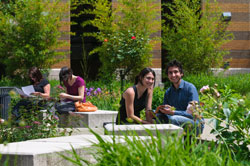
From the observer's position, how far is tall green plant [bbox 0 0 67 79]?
43.6 ft

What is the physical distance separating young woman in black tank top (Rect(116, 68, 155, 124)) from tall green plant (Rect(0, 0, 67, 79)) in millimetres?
8057

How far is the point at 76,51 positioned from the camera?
17.6m

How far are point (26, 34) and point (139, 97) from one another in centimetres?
878

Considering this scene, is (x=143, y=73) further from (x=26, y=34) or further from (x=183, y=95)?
(x=26, y=34)

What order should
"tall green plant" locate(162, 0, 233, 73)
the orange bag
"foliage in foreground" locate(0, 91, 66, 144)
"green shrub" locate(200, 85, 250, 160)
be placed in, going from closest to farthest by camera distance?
"green shrub" locate(200, 85, 250, 160) < "foliage in foreground" locate(0, 91, 66, 144) < the orange bag < "tall green plant" locate(162, 0, 233, 73)

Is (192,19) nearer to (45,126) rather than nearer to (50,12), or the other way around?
(50,12)

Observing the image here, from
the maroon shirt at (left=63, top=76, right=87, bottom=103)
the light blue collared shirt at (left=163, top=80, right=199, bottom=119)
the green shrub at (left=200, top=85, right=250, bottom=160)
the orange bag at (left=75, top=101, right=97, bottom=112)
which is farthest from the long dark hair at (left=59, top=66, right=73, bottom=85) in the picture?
the green shrub at (left=200, top=85, right=250, bottom=160)

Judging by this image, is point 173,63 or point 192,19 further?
point 192,19

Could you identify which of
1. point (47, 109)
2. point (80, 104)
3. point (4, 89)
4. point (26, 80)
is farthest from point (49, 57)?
point (47, 109)

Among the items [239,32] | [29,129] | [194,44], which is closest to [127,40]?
[194,44]

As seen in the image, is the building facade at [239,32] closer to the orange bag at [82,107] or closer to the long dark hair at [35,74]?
the orange bag at [82,107]

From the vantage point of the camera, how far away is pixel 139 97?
18.1ft

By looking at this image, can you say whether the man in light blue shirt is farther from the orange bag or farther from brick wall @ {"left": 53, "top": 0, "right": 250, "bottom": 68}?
brick wall @ {"left": 53, "top": 0, "right": 250, "bottom": 68}

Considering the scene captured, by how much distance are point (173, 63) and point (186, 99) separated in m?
0.50
